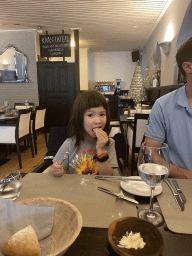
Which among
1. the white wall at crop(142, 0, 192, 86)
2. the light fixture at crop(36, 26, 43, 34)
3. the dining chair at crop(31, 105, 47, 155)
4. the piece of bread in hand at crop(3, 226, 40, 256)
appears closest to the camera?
the piece of bread in hand at crop(3, 226, 40, 256)

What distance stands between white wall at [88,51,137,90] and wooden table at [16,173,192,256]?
916 cm

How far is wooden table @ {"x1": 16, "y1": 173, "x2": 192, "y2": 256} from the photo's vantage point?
0.52m

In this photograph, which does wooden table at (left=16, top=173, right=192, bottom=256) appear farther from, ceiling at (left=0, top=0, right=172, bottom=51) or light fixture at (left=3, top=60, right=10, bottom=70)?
light fixture at (left=3, top=60, right=10, bottom=70)

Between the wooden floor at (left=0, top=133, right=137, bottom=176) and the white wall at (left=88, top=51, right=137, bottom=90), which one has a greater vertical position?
the white wall at (left=88, top=51, right=137, bottom=90)

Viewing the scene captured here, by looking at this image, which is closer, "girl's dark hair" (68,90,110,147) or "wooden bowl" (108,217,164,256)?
"wooden bowl" (108,217,164,256)

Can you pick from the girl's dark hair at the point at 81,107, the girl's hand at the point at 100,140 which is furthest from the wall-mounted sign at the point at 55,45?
the girl's hand at the point at 100,140

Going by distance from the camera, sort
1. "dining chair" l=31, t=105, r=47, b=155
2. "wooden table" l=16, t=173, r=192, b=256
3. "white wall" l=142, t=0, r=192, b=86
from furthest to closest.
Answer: "dining chair" l=31, t=105, r=47, b=155 < "white wall" l=142, t=0, r=192, b=86 < "wooden table" l=16, t=173, r=192, b=256

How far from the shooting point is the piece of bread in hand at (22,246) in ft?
1.37

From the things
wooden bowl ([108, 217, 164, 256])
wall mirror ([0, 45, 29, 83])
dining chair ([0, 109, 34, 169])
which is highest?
wall mirror ([0, 45, 29, 83])

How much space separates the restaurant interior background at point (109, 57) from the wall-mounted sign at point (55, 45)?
314mm

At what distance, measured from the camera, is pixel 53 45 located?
19.4ft

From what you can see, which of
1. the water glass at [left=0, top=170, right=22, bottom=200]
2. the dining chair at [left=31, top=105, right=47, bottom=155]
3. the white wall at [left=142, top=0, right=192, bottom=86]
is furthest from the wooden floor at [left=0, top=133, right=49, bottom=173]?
the white wall at [left=142, top=0, right=192, bottom=86]

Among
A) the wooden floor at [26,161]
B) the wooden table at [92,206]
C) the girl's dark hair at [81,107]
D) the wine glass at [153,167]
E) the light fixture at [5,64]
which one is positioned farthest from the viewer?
the light fixture at [5,64]

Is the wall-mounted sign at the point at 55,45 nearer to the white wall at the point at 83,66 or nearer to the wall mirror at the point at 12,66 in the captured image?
the wall mirror at the point at 12,66
